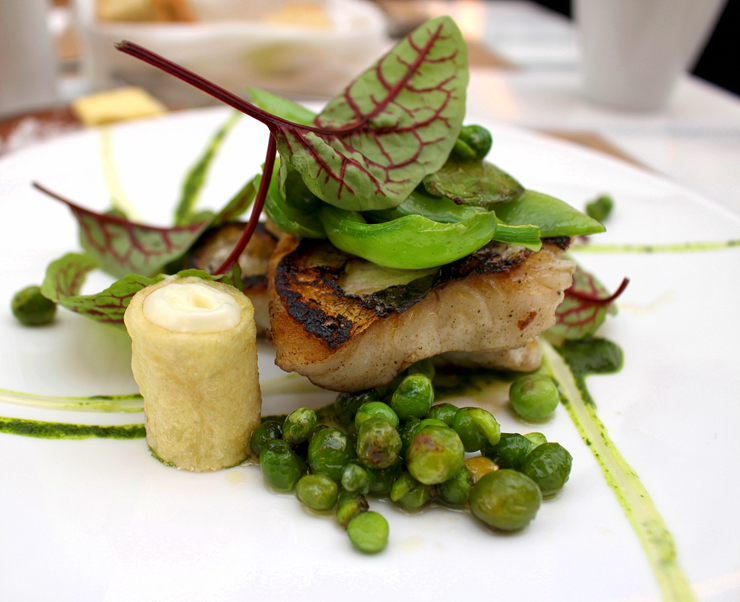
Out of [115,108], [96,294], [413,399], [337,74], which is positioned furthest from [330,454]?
[337,74]

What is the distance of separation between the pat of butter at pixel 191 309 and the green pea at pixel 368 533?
0.66m

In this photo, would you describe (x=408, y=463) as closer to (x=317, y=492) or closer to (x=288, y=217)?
(x=317, y=492)

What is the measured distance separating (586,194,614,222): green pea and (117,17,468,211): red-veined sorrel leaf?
4.42 ft

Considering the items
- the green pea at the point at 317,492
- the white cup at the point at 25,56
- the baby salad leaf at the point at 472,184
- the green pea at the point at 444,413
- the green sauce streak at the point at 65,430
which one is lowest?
the white cup at the point at 25,56

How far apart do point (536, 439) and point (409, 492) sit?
49cm

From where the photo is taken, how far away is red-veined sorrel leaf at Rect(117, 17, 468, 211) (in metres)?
2.03

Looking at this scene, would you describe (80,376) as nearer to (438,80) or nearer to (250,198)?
(250,198)

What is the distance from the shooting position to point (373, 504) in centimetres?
183

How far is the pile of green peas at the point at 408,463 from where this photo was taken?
5.61ft

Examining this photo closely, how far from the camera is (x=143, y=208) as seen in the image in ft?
11.3

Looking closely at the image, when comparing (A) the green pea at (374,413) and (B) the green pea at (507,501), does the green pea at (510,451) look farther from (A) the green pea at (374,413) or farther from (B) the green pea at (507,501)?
(A) the green pea at (374,413)

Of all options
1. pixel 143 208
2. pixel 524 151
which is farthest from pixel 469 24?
pixel 143 208

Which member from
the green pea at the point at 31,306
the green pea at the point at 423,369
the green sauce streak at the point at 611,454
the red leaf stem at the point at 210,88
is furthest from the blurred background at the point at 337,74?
the green pea at the point at 423,369

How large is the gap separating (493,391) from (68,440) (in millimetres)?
1457
